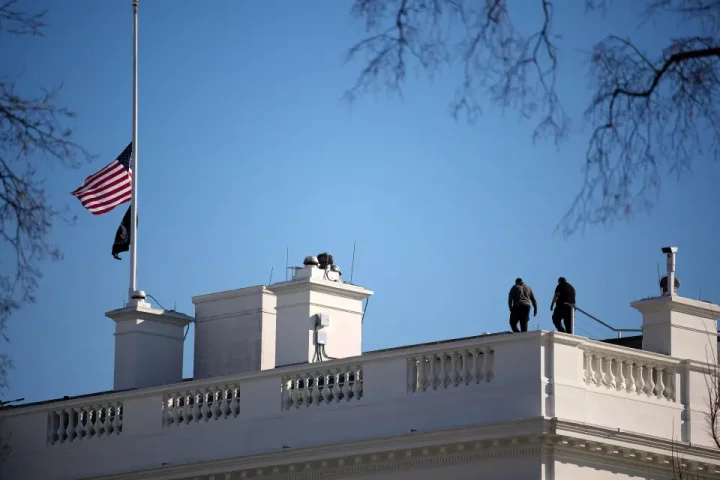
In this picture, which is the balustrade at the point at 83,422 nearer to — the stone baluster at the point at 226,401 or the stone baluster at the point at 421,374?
the stone baluster at the point at 226,401

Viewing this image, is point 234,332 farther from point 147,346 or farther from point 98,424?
point 98,424

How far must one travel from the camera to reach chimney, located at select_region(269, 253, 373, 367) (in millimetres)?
40469

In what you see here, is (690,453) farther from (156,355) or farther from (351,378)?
(156,355)

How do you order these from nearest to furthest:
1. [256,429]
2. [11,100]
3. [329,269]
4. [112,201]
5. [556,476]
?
[11,100]
[556,476]
[256,429]
[329,269]
[112,201]

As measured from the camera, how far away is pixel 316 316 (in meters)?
40.8

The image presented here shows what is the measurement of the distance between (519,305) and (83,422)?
1054 centimetres

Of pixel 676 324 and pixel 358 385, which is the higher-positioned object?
pixel 676 324

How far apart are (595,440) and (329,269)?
10.9 metres

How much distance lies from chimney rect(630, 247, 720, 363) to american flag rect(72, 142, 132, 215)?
1488 centimetres

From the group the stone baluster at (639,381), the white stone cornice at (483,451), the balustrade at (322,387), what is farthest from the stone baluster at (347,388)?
the stone baluster at (639,381)

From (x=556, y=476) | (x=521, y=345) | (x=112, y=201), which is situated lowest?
(x=556, y=476)

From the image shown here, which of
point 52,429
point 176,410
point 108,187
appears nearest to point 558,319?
point 176,410

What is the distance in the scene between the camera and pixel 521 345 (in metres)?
33.0

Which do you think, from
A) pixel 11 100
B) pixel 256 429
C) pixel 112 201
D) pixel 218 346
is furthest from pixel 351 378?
pixel 11 100
